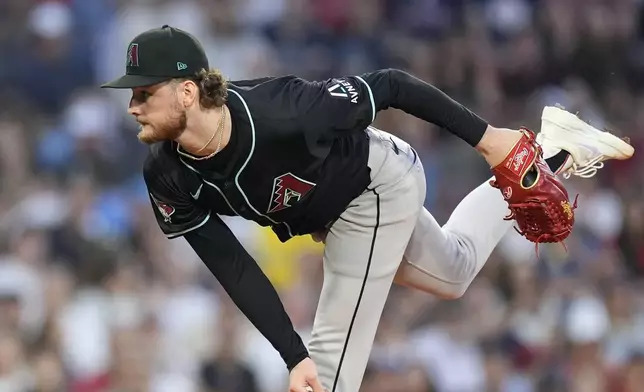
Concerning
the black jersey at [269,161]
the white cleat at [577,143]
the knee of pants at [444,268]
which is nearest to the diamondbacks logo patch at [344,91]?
the black jersey at [269,161]

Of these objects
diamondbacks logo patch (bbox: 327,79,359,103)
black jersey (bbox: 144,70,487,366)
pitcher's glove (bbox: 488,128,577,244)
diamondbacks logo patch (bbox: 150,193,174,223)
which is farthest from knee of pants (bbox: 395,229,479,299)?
diamondbacks logo patch (bbox: 150,193,174,223)

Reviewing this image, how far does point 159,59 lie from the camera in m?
3.42

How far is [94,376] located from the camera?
605 cm

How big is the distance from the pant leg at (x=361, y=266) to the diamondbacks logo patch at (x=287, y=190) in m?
0.24

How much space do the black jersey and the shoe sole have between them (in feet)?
1.99

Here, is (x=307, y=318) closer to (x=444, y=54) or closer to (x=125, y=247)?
(x=125, y=247)

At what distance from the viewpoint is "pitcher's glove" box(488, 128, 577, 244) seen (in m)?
3.71

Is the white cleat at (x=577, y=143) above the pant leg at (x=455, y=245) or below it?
above

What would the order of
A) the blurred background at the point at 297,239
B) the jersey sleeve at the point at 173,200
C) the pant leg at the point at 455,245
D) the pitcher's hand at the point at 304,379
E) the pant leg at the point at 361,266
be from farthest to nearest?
the blurred background at the point at 297,239
the pant leg at the point at 455,245
the pant leg at the point at 361,266
the jersey sleeve at the point at 173,200
the pitcher's hand at the point at 304,379

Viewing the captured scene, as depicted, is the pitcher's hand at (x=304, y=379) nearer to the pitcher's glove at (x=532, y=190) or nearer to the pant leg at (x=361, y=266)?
the pant leg at (x=361, y=266)

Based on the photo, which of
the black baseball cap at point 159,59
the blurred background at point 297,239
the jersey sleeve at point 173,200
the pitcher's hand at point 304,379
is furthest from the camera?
the blurred background at point 297,239

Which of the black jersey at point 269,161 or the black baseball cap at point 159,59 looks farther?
the black jersey at point 269,161

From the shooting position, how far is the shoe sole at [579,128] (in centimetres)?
417

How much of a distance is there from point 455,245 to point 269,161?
2.76 ft
